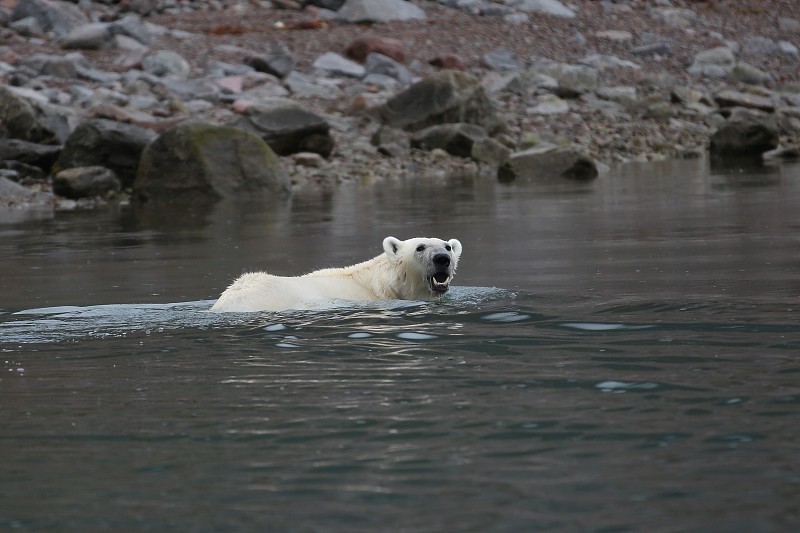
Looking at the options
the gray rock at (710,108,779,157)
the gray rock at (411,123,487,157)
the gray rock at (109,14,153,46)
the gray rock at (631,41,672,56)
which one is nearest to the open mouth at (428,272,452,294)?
the gray rock at (411,123,487,157)

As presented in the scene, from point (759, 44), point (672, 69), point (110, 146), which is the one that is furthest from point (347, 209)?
point (759, 44)

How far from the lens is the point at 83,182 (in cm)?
2117

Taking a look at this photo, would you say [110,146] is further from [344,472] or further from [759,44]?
[759,44]

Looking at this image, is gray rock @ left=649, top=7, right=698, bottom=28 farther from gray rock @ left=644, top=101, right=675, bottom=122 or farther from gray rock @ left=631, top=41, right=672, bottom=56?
gray rock @ left=644, top=101, right=675, bottom=122

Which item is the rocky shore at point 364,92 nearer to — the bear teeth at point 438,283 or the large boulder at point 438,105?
the large boulder at point 438,105

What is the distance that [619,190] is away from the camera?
20.1 m

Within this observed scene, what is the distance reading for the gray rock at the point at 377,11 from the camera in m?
41.3

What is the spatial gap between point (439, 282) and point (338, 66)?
2767 cm

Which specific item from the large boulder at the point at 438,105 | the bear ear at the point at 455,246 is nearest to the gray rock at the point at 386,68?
the large boulder at the point at 438,105

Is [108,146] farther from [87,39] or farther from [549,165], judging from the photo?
[87,39]

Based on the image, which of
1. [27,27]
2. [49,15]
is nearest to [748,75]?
[49,15]

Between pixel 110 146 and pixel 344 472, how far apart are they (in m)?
18.9

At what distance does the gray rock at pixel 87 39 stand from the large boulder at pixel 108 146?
13.6 m

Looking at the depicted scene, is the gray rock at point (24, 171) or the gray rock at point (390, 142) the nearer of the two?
the gray rock at point (24, 171)
